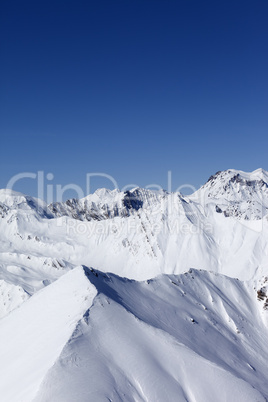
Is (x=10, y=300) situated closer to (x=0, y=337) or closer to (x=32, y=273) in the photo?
(x=32, y=273)

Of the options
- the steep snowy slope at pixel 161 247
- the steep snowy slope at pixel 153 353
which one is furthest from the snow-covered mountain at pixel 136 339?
the steep snowy slope at pixel 161 247

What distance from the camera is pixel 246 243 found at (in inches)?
5448

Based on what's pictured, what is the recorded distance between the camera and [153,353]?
32.0 meters

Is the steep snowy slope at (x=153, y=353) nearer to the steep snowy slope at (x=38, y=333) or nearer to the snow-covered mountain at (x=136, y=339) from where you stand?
the snow-covered mountain at (x=136, y=339)

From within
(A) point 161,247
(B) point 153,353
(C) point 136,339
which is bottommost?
(A) point 161,247

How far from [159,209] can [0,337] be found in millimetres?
135449

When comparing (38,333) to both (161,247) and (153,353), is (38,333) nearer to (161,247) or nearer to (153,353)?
(153,353)

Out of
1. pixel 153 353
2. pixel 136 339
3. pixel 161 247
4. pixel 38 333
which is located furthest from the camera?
pixel 161 247

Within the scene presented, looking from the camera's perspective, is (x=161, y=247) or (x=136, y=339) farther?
(x=161, y=247)

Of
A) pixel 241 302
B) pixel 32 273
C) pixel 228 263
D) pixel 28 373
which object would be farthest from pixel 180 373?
pixel 32 273

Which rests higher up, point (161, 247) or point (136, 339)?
point (136, 339)

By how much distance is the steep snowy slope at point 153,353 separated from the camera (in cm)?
2512

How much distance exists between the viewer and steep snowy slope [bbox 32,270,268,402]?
989 inches

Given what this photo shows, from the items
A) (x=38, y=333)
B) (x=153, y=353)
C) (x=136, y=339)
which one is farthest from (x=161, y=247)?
(x=153, y=353)
